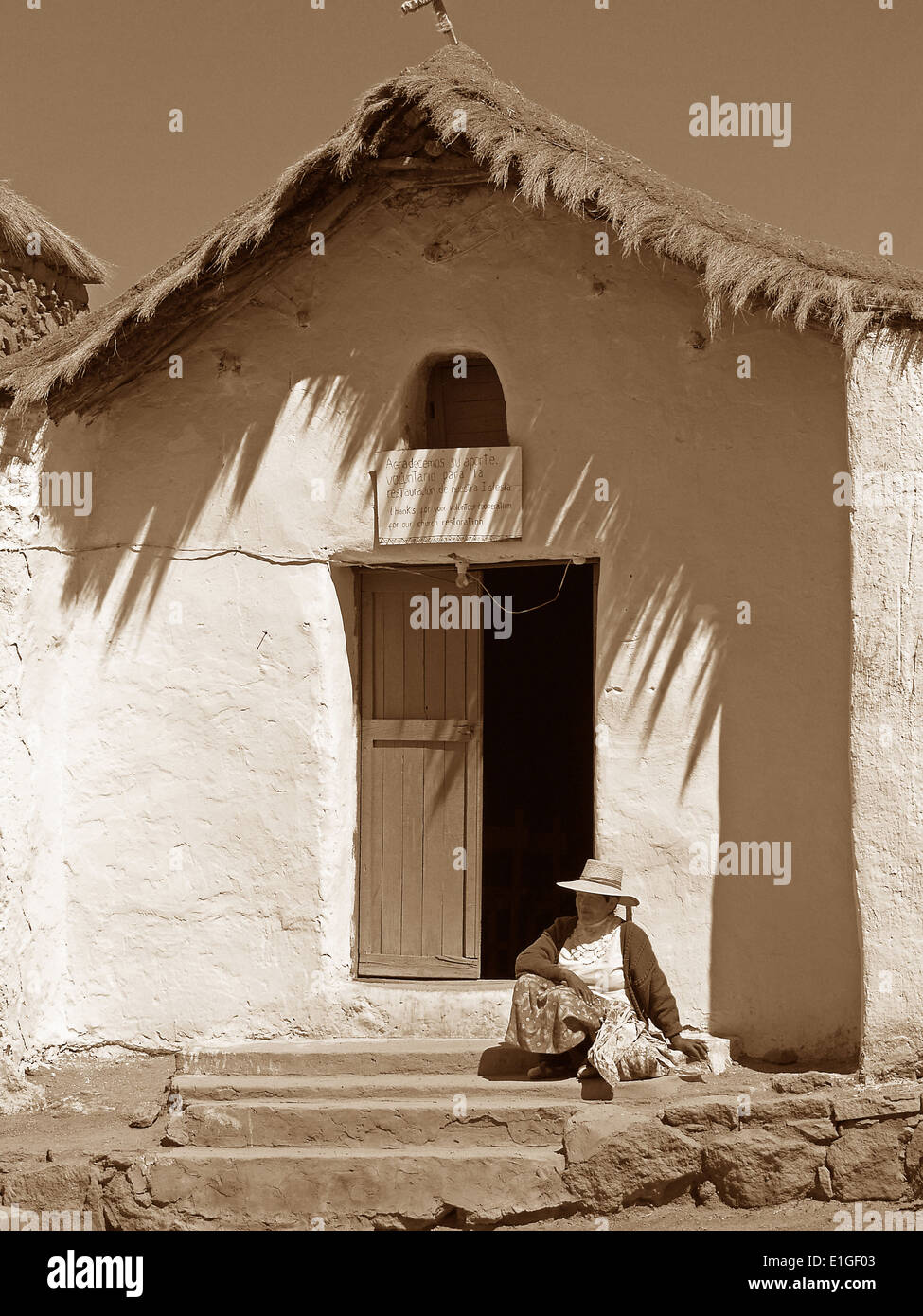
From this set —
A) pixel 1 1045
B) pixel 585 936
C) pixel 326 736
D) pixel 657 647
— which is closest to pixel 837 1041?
pixel 585 936

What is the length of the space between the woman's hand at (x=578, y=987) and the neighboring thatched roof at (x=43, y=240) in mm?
5582

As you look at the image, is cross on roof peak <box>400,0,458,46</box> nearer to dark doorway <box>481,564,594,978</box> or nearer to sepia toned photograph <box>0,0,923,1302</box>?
sepia toned photograph <box>0,0,923,1302</box>

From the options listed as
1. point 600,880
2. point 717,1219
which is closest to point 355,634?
point 600,880

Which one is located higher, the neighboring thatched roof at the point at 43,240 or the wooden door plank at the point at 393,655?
the neighboring thatched roof at the point at 43,240

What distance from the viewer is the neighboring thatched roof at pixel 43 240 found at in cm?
858

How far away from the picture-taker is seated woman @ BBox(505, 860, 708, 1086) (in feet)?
20.7

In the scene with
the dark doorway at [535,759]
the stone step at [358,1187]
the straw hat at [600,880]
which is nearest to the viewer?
the stone step at [358,1187]

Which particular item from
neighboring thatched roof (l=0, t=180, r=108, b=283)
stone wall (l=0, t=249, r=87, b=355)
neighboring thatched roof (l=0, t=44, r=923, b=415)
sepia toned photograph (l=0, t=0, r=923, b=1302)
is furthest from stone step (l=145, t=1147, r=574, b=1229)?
neighboring thatched roof (l=0, t=180, r=108, b=283)

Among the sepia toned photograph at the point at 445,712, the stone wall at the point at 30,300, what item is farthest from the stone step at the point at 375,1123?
the stone wall at the point at 30,300

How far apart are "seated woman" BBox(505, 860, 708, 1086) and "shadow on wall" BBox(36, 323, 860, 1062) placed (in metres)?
0.54

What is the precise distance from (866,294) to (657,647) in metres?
1.90

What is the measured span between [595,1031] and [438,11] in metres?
5.54

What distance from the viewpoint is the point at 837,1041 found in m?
6.59

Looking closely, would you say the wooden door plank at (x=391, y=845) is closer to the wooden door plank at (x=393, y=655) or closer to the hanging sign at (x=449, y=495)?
the wooden door plank at (x=393, y=655)
